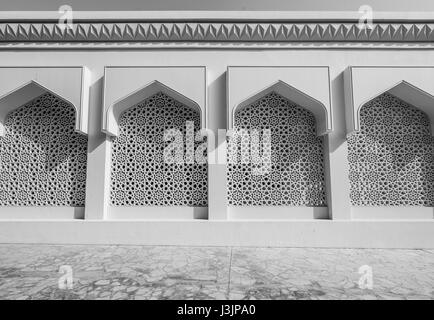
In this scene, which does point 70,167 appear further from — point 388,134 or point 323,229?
point 388,134

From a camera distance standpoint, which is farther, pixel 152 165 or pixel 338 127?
pixel 152 165

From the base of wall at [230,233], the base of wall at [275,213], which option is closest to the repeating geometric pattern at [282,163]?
the base of wall at [275,213]

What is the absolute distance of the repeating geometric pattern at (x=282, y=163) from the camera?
12.1 feet

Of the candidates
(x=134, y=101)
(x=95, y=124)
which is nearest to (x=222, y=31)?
(x=134, y=101)

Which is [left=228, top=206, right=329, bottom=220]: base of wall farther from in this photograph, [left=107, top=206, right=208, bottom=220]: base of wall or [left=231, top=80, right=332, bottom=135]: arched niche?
[left=231, top=80, right=332, bottom=135]: arched niche

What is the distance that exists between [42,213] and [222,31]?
3591 mm

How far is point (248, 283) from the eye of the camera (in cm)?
222

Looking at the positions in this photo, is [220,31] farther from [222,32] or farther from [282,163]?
[282,163]

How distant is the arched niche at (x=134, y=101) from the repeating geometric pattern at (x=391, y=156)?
2.34 metres

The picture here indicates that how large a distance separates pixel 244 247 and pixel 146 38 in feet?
10.4

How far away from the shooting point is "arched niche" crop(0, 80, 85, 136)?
3.70m

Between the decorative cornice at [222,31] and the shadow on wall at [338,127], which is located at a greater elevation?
the decorative cornice at [222,31]

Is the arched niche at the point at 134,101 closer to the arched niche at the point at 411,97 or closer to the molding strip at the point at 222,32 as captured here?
the molding strip at the point at 222,32

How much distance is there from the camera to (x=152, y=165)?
3754 mm
